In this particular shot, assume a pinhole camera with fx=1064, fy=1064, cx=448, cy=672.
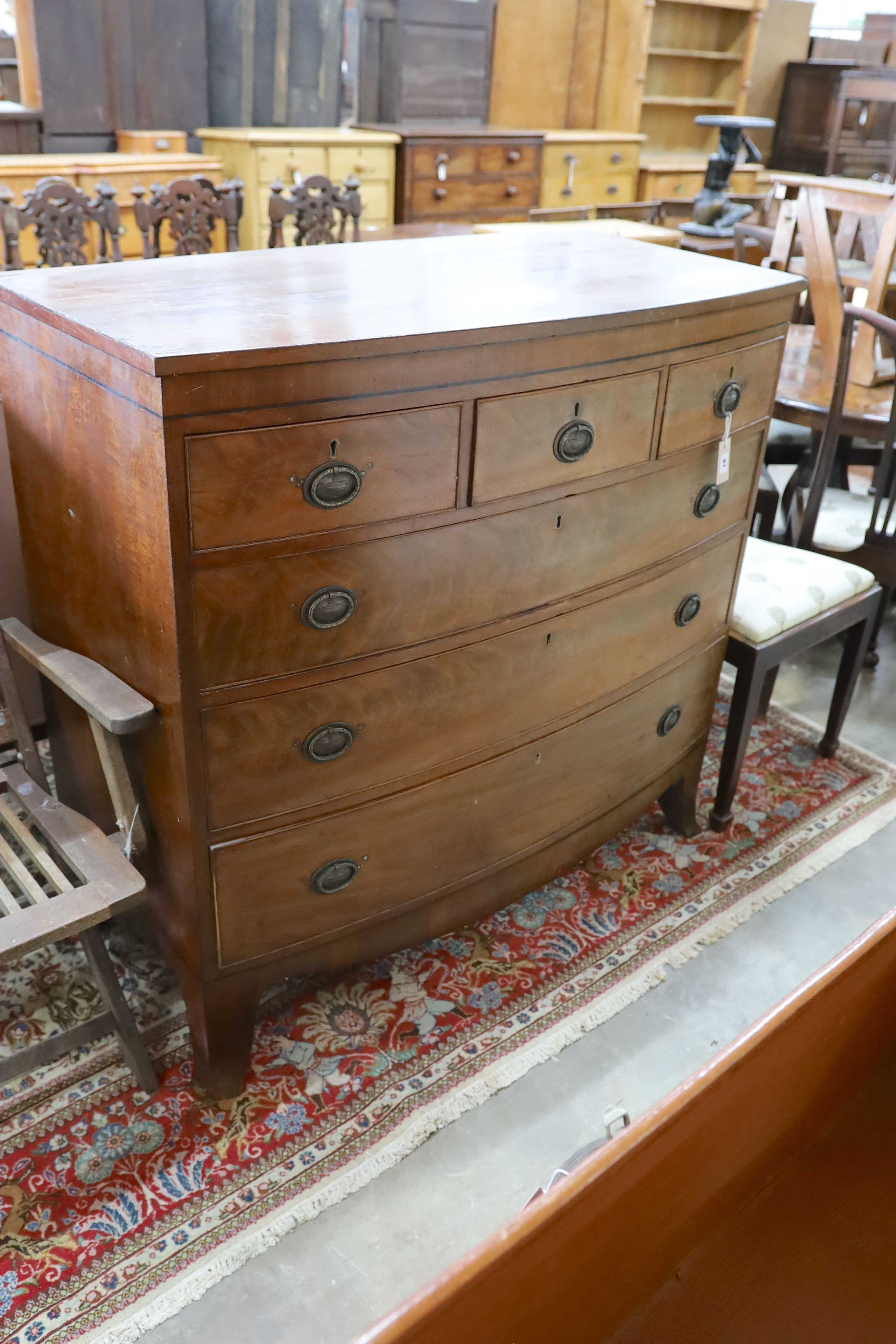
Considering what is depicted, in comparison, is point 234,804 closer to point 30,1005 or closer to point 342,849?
point 342,849

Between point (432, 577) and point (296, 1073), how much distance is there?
38.1 inches

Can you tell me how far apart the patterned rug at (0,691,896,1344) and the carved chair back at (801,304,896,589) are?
0.87m

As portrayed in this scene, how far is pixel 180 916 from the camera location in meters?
1.74

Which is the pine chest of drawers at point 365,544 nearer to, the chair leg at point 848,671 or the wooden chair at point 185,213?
the chair leg at point 848,671

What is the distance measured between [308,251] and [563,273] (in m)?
0.52

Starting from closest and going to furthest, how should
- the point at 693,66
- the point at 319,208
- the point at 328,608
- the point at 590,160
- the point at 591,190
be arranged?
the point at 328,608
the point at 319,208
the point at 590,160
the point at 591,190
the point at 693,66

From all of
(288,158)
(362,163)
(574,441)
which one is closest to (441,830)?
(574,441)

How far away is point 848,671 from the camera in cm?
287

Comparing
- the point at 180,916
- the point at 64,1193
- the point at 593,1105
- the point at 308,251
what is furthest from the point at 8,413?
the point at 593,1105

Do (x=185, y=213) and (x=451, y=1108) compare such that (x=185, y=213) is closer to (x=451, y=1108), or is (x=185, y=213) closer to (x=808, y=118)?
(x=451, y=1108)

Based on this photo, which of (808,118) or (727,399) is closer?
(727,399)

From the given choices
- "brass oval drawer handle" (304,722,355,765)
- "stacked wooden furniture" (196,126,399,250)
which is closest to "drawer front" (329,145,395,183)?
"stacked wooden furniture" (196,126,399,250)

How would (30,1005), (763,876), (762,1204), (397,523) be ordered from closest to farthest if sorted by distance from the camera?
(762,1204)
(397,523)
(30,1005)
(763,876)

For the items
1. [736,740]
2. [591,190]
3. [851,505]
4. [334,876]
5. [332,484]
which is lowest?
[736,740]
